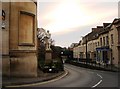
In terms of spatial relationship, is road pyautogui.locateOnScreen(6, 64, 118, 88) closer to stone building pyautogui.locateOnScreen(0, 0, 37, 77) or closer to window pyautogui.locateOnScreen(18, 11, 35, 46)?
stone building pyautogui.locateOnScreen(0, 0, 37, 77)

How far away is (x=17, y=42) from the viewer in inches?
939

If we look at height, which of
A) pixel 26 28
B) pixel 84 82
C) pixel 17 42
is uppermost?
pixel 26 28

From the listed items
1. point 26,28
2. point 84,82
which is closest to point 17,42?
point 26,28

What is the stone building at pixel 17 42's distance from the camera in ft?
76.2

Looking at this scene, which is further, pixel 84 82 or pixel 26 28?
pixel 26 28

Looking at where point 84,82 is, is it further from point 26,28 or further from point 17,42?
point 26,28

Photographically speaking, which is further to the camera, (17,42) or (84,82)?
(17,42)

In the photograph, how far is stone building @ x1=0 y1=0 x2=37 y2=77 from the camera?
23.2m

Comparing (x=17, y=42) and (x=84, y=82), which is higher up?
(x=17, y=42)

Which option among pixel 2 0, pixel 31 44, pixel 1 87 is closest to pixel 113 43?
pixel 31 44

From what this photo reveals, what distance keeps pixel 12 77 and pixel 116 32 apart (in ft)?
87.0

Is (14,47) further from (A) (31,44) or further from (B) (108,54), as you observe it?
(B) (108,54)

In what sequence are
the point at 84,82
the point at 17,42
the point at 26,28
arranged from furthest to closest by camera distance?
the point at 26,28
the point at 17,42
the point at 84,82

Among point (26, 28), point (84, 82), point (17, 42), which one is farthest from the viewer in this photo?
point (26, 28)
